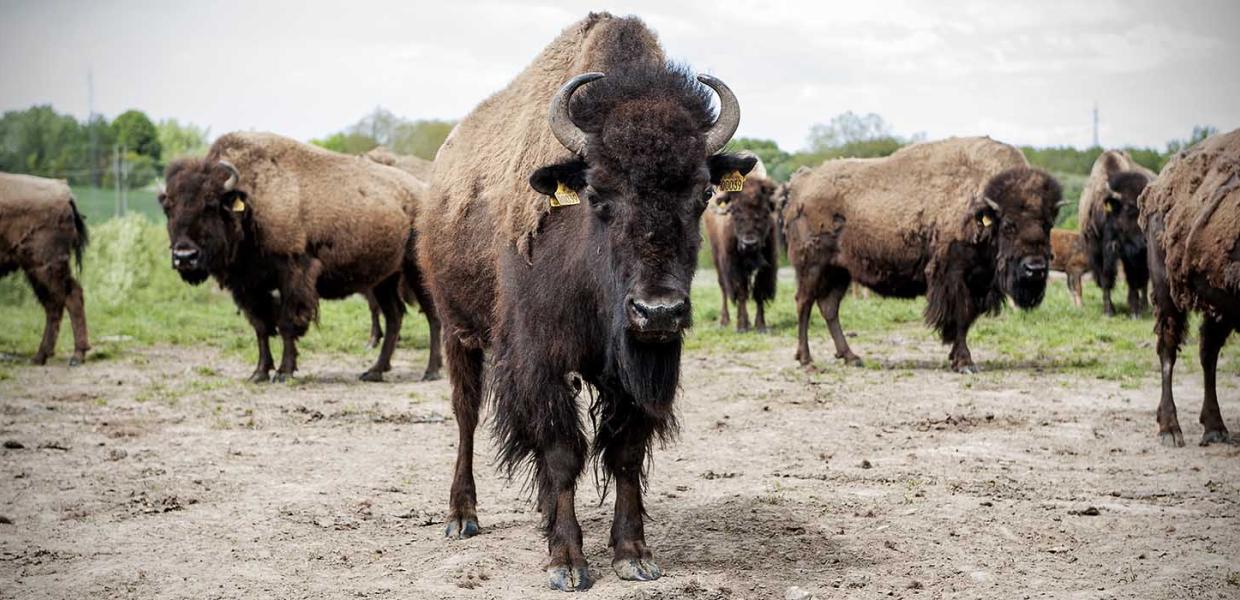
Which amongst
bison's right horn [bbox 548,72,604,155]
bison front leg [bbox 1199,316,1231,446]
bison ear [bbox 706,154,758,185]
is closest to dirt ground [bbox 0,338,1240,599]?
bison front leg [bbox 1199,316,1231,446]

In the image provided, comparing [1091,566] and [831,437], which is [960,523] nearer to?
[1091,566]

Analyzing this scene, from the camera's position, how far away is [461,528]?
20.3ft

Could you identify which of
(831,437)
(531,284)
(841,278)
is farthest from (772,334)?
(531,284)

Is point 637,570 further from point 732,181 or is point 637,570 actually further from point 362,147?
point 362,147

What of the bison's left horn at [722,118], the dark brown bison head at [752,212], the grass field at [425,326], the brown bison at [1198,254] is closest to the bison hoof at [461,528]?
the bison's left horn at [722,118]

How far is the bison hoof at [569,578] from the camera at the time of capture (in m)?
5.04

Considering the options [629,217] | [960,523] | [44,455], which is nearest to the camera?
[629,217]

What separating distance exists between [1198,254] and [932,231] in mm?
5002

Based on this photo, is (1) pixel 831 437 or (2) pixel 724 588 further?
(1) pixel 831 437

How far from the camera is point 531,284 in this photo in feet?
17.3

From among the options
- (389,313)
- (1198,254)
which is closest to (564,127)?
(1198,254)

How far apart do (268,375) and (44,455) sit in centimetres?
421

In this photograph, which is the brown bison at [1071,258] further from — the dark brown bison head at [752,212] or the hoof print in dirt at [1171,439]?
the hoof print in dirt at [1171,439]

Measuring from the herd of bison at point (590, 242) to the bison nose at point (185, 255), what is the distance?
0.03m
